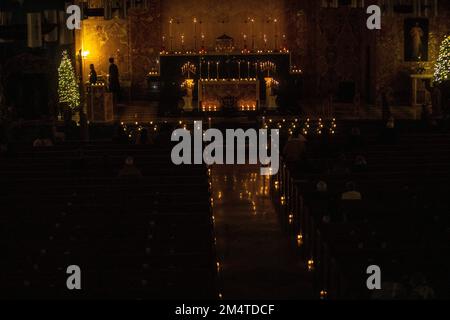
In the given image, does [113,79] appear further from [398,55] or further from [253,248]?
[253,248]

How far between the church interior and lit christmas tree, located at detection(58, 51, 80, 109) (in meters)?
0.05

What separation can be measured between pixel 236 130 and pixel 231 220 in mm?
9044

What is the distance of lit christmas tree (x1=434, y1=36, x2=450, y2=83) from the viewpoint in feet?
95.0

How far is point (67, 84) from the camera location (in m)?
27.9

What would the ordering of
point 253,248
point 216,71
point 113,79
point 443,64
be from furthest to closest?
point 216,71, point 113,79, point 443,64, point 253,248

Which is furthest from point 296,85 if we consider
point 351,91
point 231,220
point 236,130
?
point 231,220

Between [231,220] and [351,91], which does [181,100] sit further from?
[231,220]

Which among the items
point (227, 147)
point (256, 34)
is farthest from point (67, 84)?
point (256, 34)

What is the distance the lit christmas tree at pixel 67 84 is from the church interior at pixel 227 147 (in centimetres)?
5

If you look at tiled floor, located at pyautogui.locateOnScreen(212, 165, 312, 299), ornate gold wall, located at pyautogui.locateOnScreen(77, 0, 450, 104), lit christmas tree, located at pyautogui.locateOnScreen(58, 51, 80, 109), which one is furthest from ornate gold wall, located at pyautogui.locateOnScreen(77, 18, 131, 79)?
tiled floor, located at pyautogui.locateOnScreen(212, 165, 312, 299)

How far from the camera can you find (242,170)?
23.5 m

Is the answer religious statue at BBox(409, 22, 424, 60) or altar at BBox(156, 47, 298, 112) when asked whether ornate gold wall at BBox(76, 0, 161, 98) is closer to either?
altar at BBox(156, 47, 298, 112)

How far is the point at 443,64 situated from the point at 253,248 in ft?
49.8

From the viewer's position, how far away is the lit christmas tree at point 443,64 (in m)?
29.0
